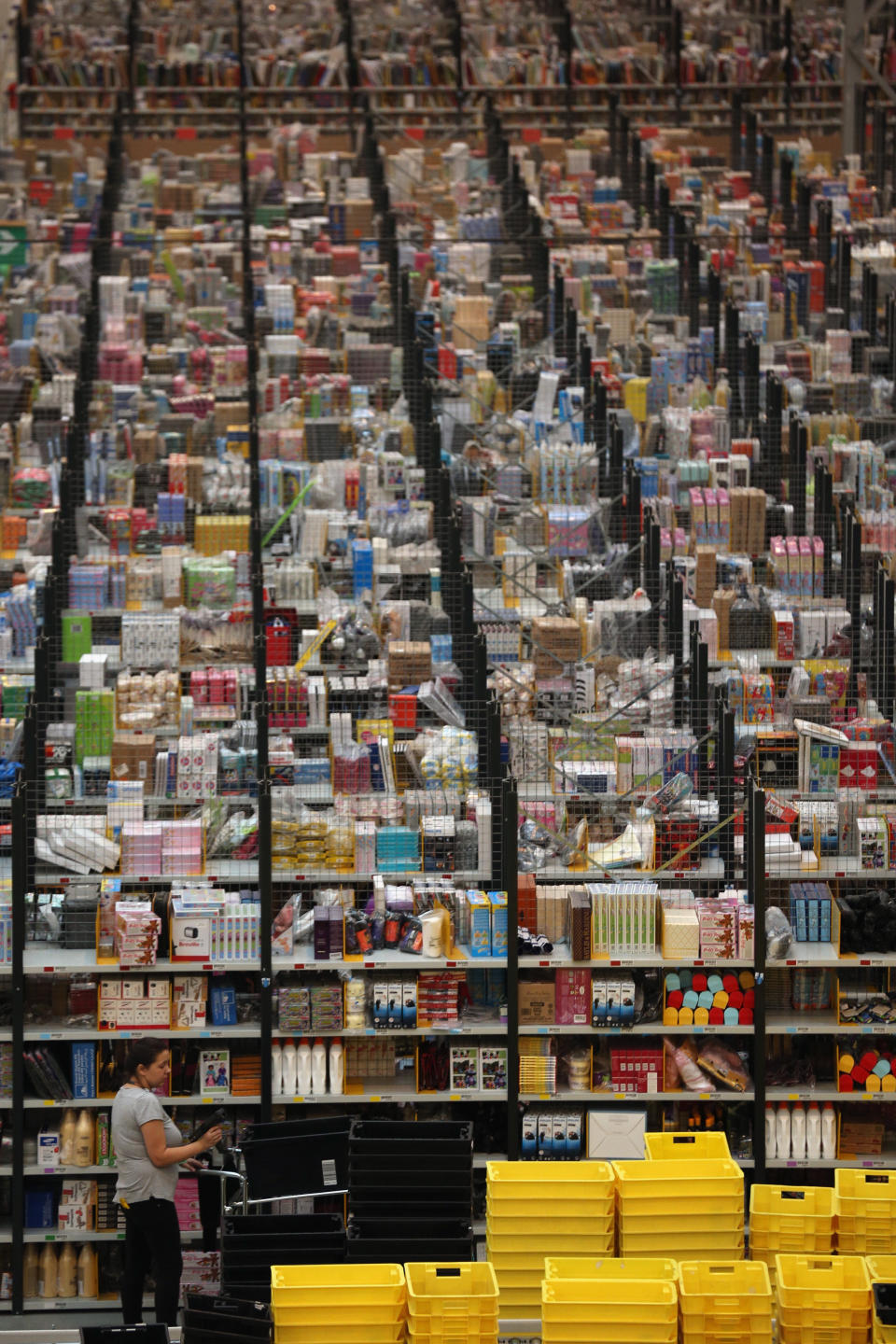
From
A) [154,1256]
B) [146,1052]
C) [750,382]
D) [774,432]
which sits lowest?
[154,1256]

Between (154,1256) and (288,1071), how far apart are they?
1.28 m

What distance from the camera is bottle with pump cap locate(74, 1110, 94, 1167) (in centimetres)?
988

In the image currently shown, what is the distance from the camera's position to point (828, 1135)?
1023cm

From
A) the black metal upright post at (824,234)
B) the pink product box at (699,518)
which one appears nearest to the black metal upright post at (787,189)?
the black metal upright post at (824,234)

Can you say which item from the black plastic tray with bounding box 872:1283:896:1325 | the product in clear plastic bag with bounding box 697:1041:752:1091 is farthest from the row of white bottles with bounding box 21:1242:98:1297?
the black plastic tray with bounding box 872:1283:896:1325

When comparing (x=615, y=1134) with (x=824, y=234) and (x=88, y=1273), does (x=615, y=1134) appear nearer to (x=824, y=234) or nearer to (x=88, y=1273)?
(x=88, y=1273)

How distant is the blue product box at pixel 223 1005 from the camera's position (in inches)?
394

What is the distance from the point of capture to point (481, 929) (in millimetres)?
10039

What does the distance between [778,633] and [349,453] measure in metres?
4.11

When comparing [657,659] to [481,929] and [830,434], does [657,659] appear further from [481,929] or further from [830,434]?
[830,434]

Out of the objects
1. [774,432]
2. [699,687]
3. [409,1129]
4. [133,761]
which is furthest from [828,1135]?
[774,432]

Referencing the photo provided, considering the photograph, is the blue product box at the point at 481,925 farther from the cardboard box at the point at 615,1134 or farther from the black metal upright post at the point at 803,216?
the black metal upright post at the point at 803,216

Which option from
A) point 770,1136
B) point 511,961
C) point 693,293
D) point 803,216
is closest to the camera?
point 511,961

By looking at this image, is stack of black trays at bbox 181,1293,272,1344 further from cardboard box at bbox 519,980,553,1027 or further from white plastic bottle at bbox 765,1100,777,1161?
white plastic bottle at bbox 765,1100,777,1161
